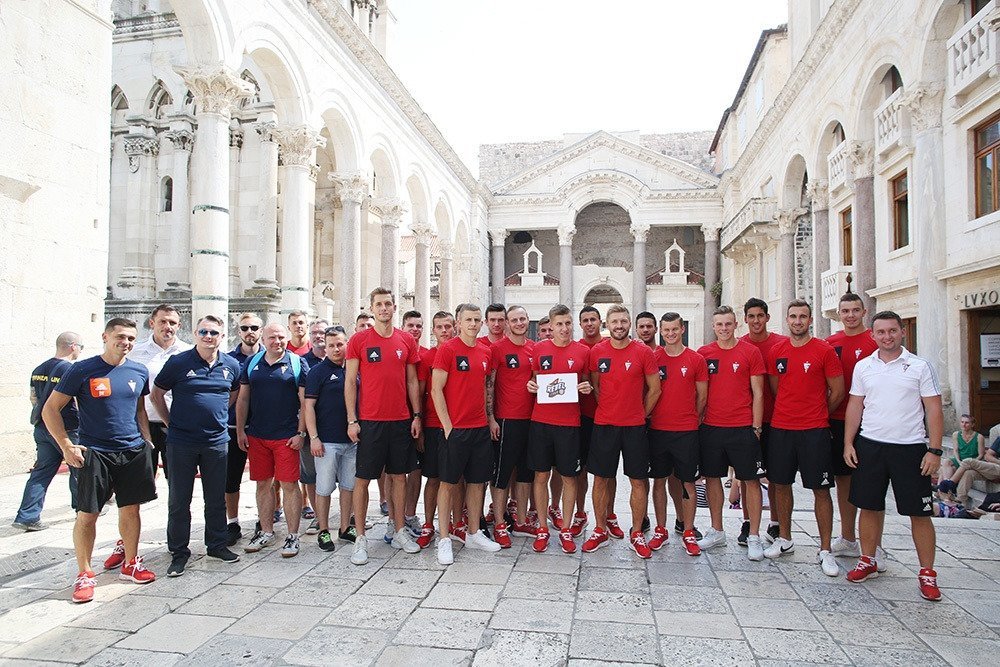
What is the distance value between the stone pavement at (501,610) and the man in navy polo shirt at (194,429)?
0.91 feet

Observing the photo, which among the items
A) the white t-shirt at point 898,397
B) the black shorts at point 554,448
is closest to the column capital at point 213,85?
the black shorts at point 554,448

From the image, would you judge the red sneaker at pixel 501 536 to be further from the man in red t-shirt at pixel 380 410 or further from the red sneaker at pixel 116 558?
the red sneaker at pixel 116 558

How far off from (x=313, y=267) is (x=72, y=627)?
18158mm

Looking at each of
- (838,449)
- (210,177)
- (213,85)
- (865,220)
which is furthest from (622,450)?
(865,220)

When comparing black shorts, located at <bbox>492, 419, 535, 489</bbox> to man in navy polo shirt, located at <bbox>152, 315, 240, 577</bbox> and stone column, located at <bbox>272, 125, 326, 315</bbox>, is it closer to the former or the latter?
man in navy polo shirt, located at <bbox>152, 315, 240, 577</bbox>

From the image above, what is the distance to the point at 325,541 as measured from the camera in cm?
520

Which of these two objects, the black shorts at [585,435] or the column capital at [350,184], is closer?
the black shorts at [585,435]

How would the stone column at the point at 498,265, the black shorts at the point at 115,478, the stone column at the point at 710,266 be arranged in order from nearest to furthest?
the black shorts at the point at 115,478
the stone column at the point at 710,266
the stone column at the point at 498,265

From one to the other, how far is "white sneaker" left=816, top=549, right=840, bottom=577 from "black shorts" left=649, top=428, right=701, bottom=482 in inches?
41.8

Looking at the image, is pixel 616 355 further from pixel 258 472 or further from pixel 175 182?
pixel 175 182

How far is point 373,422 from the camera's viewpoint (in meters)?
5.13

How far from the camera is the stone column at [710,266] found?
3012 cm

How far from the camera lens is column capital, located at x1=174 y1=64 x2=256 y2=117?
9.93 metres

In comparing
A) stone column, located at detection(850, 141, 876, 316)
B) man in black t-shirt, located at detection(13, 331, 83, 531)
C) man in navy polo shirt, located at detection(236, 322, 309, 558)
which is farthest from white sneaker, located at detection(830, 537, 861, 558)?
stone column, located at detection(850, 141, 876, 316)
